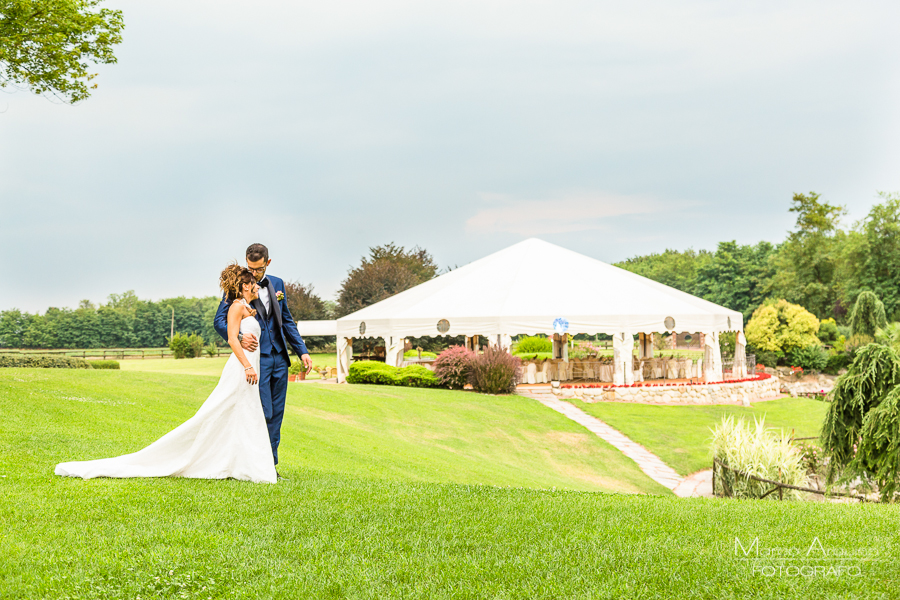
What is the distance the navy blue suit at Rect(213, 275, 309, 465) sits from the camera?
18.3 ft

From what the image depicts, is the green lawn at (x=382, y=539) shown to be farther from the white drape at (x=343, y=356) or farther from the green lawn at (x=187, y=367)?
the green lawn at (x=187, y=367)

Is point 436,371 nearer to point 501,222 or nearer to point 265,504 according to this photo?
point 265,504

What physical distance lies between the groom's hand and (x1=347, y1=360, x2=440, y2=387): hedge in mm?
16144

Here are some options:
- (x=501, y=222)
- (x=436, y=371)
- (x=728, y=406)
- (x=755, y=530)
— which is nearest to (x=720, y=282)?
(x=501, y=222)

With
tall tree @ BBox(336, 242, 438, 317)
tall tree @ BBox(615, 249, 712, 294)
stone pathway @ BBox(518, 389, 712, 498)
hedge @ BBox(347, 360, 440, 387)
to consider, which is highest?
tall tree @ BBox(615, 249, 712, 294)

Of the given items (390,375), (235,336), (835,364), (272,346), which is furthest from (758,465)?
(835,364)

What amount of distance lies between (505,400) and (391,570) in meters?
15.9

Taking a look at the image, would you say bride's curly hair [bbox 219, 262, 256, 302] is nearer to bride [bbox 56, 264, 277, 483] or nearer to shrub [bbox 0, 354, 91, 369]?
bride [bbox 56, 264, 277, 483]

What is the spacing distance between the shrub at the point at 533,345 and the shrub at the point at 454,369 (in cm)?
1243

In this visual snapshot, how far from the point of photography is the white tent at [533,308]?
22.8m

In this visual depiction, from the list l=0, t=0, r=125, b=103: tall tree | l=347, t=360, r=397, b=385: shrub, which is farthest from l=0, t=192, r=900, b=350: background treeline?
l=0, t=0, r=125, b=103: tall tree

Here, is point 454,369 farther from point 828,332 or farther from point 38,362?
point 828,332

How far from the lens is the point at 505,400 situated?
19.2 m

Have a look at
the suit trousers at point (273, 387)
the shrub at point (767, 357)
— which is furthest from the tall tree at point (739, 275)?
the suit trousers at point (273, 387)
